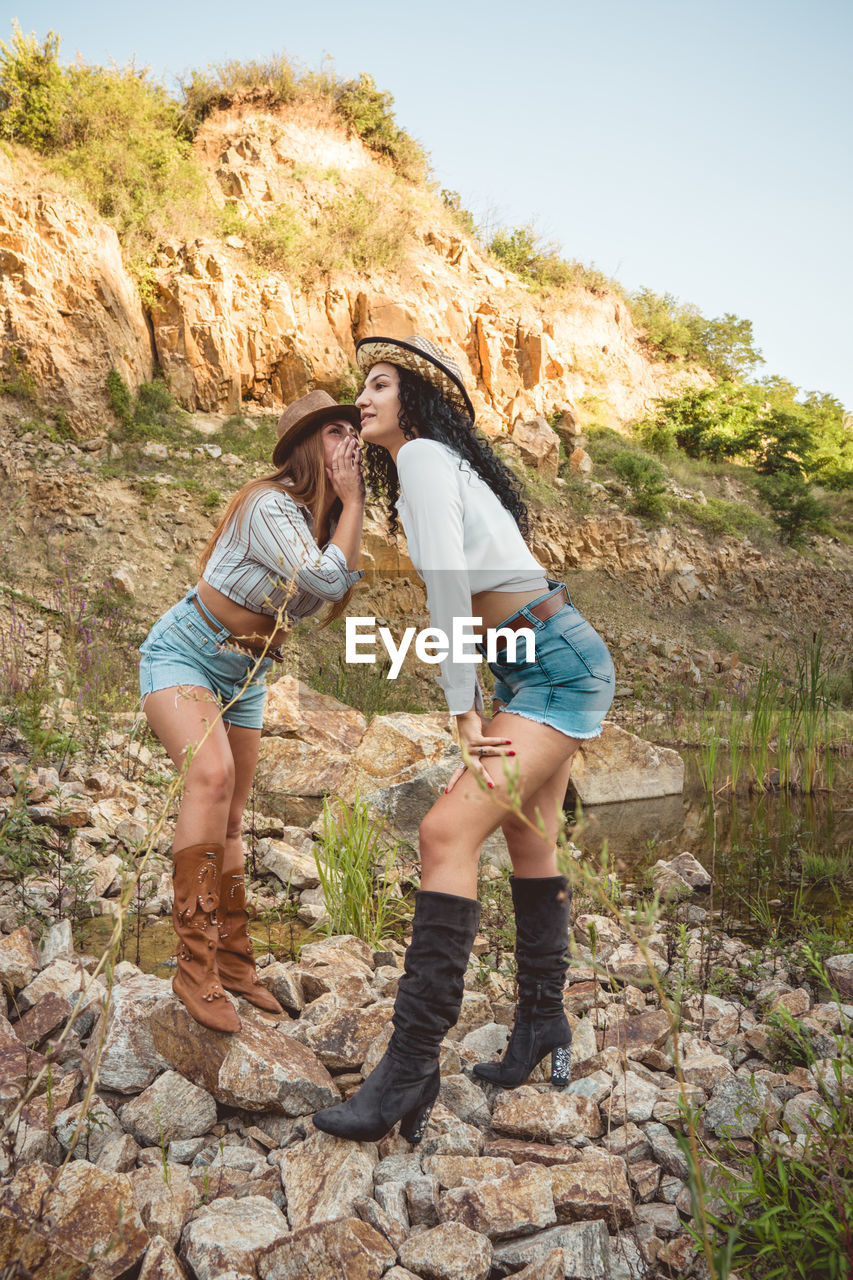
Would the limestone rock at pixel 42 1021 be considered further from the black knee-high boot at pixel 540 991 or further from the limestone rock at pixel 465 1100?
the black knee-high boot at pixel 540 991

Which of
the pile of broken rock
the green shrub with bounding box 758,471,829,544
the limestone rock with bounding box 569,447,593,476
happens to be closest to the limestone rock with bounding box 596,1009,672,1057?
the pile of broken rock

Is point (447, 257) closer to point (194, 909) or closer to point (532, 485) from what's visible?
point (532, 485)

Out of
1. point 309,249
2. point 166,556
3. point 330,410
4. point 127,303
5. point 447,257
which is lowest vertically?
point 330,410

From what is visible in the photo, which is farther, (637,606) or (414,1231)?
(637,606)

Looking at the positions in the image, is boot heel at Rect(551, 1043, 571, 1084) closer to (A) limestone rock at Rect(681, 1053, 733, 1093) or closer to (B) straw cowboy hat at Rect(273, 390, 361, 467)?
Answer: (A) limestone rock at Rect(681, 1053, 733, 1093)

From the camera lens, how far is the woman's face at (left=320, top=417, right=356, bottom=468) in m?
2.51

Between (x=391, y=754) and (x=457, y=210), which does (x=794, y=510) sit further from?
(x=391, y=754)

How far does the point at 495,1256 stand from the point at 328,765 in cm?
436

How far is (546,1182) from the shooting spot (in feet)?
5.20

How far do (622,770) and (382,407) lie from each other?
5173 millimetres

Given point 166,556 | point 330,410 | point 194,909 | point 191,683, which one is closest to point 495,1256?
point 194,909

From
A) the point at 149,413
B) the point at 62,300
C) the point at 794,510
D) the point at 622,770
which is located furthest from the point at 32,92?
the point at 794,510

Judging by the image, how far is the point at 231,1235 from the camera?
145 centimetres

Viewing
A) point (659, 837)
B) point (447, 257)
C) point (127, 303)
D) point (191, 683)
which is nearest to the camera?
point (191, 683)
